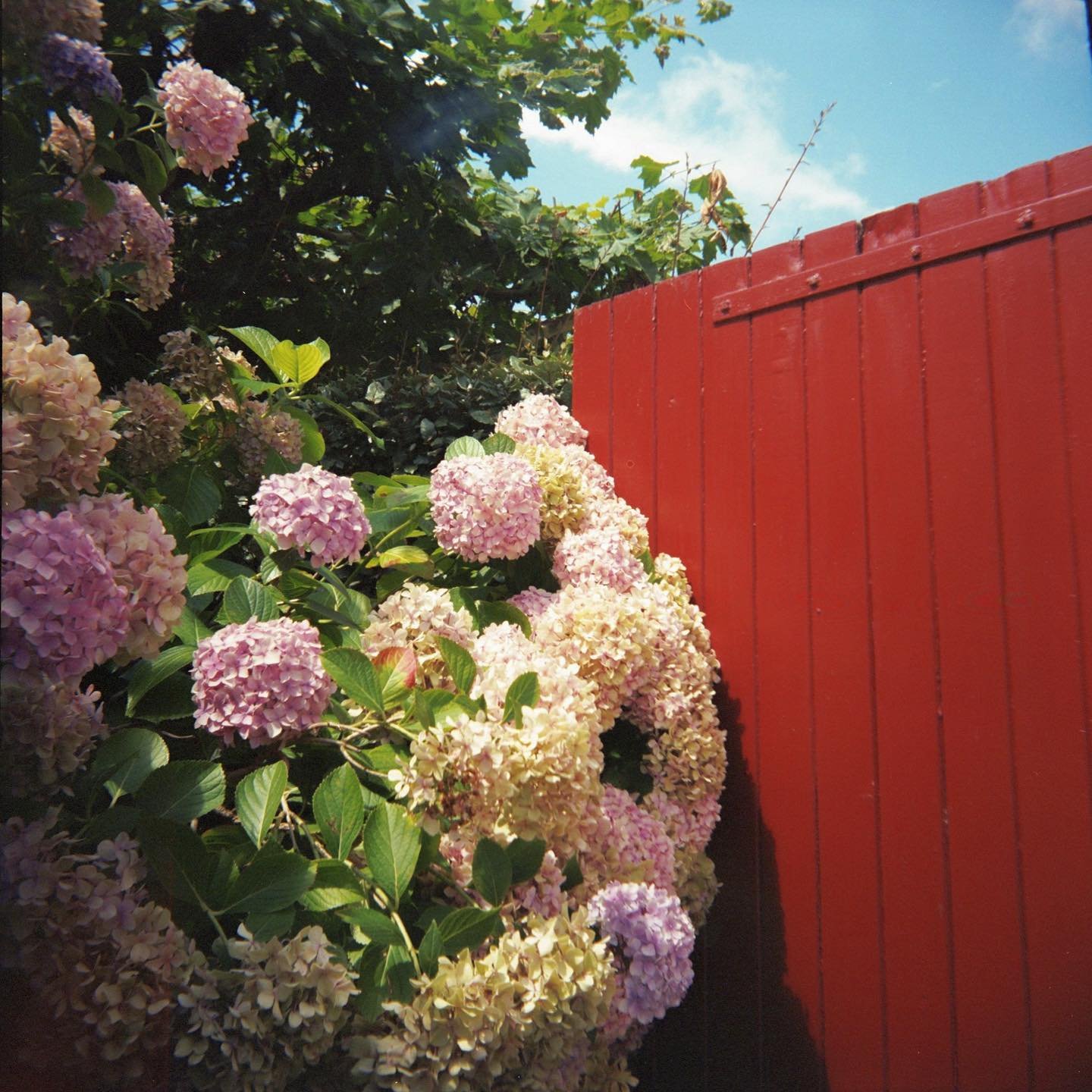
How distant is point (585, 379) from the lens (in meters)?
2.71

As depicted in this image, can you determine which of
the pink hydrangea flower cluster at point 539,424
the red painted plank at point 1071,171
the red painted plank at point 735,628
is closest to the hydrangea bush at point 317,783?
the red painted plank at point 735,628

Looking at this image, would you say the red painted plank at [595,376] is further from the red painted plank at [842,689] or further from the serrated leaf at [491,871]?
the serrated leaf at [491,871]

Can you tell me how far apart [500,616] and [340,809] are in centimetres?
75

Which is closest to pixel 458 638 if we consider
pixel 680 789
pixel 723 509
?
pixel 680 789

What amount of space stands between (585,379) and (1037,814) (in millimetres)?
1688

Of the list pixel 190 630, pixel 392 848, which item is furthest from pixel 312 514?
pixel 392 848

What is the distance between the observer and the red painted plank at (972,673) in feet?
5.49

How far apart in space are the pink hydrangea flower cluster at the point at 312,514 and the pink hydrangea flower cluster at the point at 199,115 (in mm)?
746

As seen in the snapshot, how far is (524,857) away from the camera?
133cm

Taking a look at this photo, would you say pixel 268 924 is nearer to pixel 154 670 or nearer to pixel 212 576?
pixel 154 670

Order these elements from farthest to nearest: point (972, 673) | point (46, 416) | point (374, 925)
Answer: point (972, 673)
point (374, 925)
point (46, 416)

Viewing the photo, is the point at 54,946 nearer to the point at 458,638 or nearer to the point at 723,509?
the point at 458,638

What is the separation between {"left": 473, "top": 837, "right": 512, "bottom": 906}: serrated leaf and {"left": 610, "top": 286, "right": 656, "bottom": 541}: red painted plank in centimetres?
132

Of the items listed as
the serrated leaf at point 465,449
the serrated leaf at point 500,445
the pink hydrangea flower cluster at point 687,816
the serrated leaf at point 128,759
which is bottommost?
the pink hydrangea flower cluster at point 687,816
